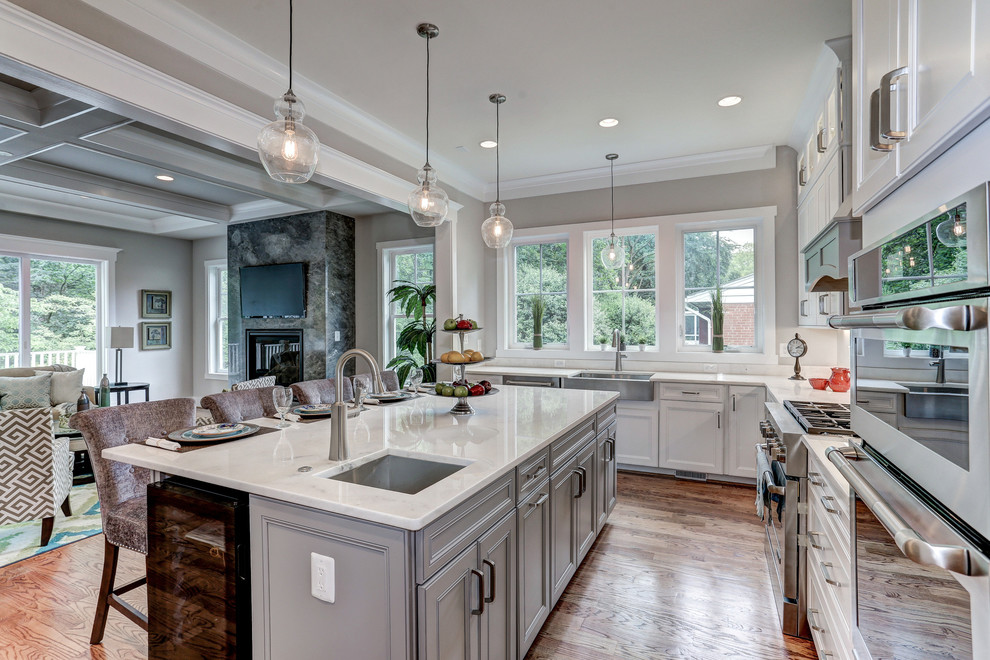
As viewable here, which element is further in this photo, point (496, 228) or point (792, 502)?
point (496, 228)

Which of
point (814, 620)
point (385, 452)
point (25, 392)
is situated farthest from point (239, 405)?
point (25, 392)

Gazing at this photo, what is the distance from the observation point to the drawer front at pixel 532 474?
71.0 inches

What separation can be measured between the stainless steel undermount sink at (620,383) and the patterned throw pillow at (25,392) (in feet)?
16.8

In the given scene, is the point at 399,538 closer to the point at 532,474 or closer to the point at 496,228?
the point at 532,474

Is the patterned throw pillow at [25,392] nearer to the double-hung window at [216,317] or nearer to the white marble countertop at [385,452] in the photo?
the double-hung window at [216,317]

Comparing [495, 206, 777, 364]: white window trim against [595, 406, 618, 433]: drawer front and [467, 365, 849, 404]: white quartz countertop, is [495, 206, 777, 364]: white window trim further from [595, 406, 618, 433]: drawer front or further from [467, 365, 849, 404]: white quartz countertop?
[595, 406, 618, 433]: drawer front

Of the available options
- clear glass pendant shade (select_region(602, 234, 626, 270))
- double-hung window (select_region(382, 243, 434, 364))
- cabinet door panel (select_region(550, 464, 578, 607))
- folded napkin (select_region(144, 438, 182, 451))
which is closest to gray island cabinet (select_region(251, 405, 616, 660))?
cabinet door panel (select_region(550, 464, 578, 607))

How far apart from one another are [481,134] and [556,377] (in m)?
2.25

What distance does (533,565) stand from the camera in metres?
1.95

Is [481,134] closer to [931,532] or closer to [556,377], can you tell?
[556,377]

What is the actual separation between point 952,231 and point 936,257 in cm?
7

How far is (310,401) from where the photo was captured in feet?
10.4

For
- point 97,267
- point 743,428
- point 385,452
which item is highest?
point 97,267

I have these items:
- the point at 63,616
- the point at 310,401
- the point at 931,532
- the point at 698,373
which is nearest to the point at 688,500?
the point at 698,373
